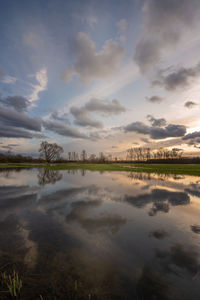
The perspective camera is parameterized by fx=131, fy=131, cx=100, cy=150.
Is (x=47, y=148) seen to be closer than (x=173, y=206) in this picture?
No

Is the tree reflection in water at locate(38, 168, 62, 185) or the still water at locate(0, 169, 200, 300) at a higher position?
the still water at locate(0, 169, 200, 300)

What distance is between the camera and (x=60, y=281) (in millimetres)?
3795

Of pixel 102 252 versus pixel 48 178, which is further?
pixel 48 178

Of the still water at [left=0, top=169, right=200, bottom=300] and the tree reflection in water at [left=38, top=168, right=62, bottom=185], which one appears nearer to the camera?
the still water at [left=0, top=169, right=200, bottom=300]

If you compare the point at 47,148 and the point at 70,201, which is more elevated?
the point at 47,148

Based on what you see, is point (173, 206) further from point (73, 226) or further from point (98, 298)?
point (98, 298)

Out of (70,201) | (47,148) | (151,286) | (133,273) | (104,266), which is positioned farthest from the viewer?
(47,148)

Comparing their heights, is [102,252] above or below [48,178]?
above

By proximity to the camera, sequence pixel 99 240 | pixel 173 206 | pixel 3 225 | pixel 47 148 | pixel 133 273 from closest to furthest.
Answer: pixel 133 273
pixel 99 240
pixel 3 225
pixel 173 206
pixel 47 148

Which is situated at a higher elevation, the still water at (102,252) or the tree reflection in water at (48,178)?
the still water at (102,252)

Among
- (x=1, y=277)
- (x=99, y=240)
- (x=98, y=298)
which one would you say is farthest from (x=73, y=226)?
(x=98, y=298)

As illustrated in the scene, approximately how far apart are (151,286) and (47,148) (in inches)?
3864

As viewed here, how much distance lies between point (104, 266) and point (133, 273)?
95 centimetres

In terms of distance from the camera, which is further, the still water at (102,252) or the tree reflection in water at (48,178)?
the tree reflection in water at (48,178)
